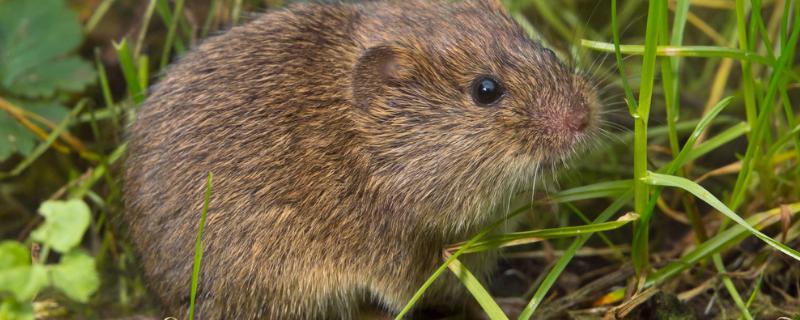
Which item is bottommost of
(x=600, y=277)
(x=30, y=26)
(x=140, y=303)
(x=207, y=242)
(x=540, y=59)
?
(x=140, y=303)

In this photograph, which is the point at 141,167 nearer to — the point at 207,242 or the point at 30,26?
the point at 207,242

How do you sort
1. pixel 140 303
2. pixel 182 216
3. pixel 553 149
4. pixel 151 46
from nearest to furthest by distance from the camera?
1. pixel 553 149
2. pixel 182 216
3. pixel 140 303
4. pixel 151 46

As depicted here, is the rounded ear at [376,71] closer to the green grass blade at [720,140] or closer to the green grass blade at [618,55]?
the green grass blade at [618,55]

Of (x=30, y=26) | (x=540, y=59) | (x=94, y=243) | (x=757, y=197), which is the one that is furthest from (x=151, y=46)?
(x=757, y=197)

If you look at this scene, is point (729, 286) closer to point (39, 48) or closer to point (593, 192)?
point (593, 192)

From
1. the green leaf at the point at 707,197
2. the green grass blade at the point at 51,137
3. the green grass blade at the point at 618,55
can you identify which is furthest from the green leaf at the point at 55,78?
the green leaf at the point at 707,197

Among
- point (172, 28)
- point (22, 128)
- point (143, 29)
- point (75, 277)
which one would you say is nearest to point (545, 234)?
point (75, 277)

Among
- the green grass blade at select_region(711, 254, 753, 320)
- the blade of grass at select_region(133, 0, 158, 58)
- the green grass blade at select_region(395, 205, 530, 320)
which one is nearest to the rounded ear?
the green grass blade at select_region(395, 205, 530, 320)
